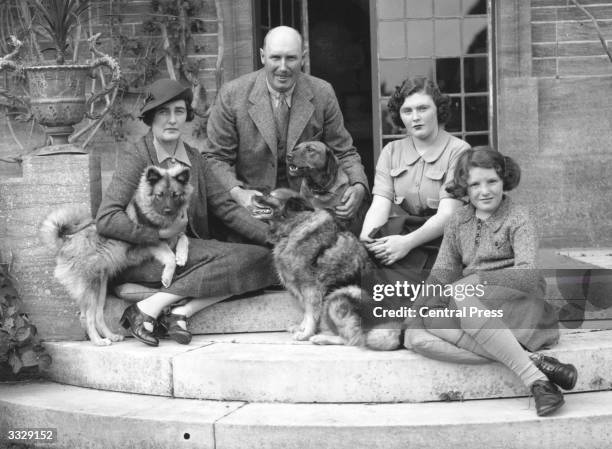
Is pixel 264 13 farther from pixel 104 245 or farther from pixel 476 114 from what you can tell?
pixel 104 245

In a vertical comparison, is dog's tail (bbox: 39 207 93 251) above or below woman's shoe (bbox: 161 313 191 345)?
above

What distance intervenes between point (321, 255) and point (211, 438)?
4.10ft

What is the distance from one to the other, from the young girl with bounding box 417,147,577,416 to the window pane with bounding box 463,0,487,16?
4265mm

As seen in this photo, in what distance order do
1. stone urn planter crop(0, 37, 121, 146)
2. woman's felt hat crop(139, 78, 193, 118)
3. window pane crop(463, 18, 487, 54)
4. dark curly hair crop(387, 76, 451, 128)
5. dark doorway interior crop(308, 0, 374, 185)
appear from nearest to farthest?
1. woman's felt hat crop(139, 78, 193, 118)
2. dark curly hair crop(387, 76, 451, 128)
3. stone urn planter crop(0, 37, 121, 146)
4. window pane crop(463, 18, 487, 54)
5. dark doorway interior crop(308, 0, 374, 185)

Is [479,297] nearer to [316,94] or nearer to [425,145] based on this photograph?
[425,145]

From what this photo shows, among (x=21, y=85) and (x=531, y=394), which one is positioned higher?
(x=21, y=85)

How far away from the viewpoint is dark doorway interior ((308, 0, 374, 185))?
36.7 feet

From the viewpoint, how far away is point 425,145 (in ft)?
17.1

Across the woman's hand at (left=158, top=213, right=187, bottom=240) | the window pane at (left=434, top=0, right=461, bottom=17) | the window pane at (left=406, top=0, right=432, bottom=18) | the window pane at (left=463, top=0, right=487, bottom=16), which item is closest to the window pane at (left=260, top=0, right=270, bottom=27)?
the window pane at (left=406, top=0, right=432, bottom=18)

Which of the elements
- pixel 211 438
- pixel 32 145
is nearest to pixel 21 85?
pixel 32 145

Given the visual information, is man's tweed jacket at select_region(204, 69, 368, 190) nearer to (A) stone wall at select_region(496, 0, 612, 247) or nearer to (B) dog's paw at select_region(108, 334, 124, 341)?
(B) dog's paw at select_region(108, 334, 124, 341)

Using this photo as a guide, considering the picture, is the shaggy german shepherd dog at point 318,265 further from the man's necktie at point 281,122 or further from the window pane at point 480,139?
the window pane at point 480,139

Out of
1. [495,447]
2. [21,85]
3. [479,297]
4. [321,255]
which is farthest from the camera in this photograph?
[21,85]

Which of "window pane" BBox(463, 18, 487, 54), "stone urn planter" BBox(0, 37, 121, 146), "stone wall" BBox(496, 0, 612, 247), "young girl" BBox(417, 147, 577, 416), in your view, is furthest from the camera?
"window pane" BBox(463, 18, 487, 54)
